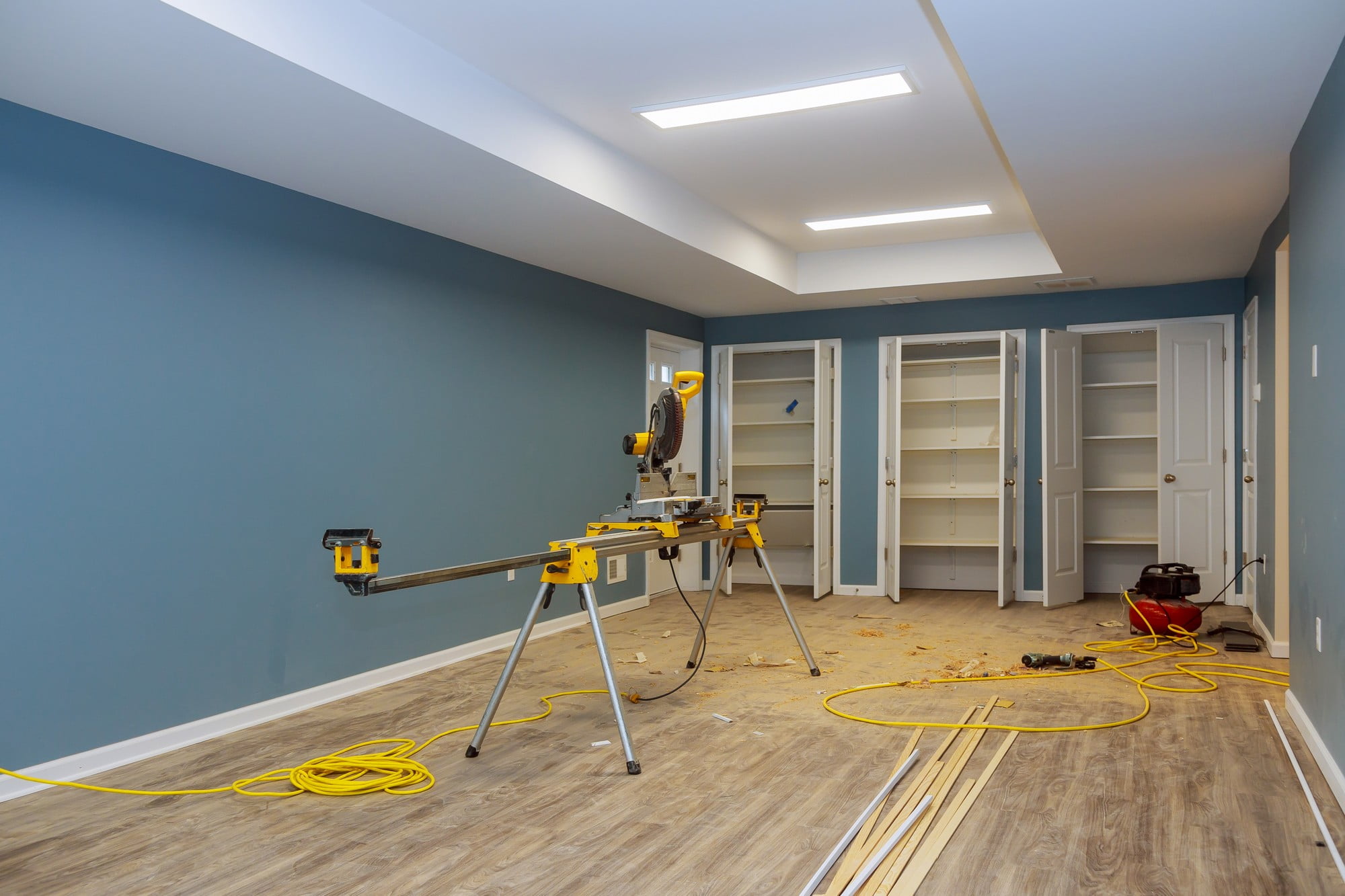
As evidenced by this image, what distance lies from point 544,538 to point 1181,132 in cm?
418

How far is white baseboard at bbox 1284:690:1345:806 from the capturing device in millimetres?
3010

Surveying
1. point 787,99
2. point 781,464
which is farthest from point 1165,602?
point 787,99

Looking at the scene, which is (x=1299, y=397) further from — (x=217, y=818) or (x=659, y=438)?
(x=217, y=818)

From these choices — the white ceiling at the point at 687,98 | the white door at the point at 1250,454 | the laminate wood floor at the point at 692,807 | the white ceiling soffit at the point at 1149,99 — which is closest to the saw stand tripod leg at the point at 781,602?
the laminate wood floor at the point at 692,807

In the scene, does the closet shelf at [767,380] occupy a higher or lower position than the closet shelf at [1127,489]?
higher

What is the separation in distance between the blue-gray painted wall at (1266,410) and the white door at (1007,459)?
164cm

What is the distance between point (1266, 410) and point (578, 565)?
462 cm

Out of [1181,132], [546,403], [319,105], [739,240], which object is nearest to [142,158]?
[319,105]

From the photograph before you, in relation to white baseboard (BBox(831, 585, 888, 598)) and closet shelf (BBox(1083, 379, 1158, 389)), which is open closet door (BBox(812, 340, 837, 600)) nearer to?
white baseboard (BBox(831, 585, 888, 598))

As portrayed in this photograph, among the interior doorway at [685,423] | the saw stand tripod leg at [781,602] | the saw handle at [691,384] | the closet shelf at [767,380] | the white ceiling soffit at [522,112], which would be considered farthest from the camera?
the closet shelf at [767,380]

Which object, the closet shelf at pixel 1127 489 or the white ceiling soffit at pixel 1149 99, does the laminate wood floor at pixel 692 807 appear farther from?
the closet shelf at pixel 1127 489

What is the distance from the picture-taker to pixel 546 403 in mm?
6168

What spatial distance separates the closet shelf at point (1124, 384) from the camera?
24.3 feet

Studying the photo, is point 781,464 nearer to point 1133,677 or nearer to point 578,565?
point 1133,677
